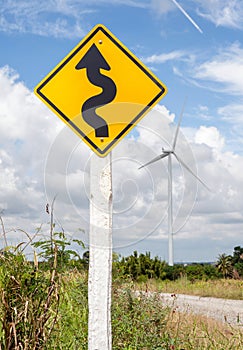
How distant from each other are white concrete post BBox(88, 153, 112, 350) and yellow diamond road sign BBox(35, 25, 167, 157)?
31cm

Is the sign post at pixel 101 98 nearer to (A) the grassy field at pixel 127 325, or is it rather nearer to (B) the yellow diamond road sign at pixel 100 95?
(B) the yellow diamond road sign at pixel 100 95

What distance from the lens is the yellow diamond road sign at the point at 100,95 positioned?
4.62m

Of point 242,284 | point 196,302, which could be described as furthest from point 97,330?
point 242,284

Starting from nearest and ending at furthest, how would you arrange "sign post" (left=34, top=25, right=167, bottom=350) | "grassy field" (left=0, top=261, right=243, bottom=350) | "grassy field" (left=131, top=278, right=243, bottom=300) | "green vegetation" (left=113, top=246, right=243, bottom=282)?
1. "sign post" (left=34, top=25, right=167, bottom=350)
2. "grassy field" (left=0, top=261, right=243, bottom=350)
3. "grassy field" (left=131, top=278, right=243, bottom=300)
4. "green vegetation" (left=113, top=246, right=243, bottom=282)

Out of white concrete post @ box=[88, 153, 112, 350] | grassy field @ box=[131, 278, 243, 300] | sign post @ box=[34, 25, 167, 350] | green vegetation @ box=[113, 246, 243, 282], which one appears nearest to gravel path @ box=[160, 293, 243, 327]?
grassy field @ box=[131, 278, 243, 300]

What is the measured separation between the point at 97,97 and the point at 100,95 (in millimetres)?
28

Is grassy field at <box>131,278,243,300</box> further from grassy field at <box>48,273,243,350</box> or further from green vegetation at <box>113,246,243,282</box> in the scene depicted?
grassy field at <box>48,273,243,350</box>

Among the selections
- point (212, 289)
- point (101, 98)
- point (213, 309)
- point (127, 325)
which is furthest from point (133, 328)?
point (212, 289)

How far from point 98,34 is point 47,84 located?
592mm

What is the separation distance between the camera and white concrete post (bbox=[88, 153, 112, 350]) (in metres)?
4.46

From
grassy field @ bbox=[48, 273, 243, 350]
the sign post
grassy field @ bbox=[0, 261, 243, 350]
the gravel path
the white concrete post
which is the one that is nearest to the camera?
the white concrete post

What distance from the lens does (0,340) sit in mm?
5410

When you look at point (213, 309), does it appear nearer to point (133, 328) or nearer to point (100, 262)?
point (133, 328)

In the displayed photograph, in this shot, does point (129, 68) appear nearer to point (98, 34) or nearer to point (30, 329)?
point (98, 34)
